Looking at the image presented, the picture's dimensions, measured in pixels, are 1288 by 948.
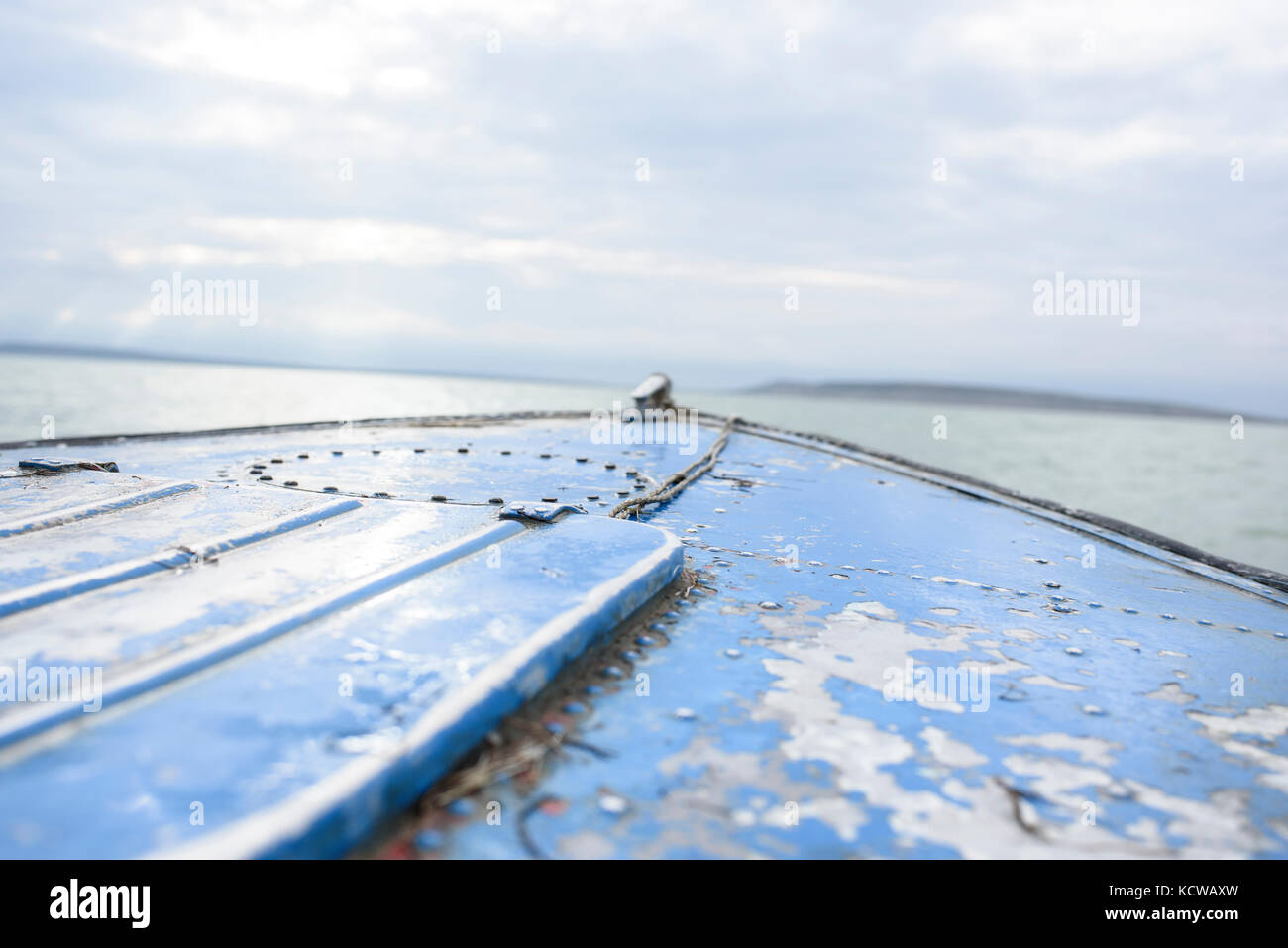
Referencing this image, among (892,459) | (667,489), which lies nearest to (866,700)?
(667,489)

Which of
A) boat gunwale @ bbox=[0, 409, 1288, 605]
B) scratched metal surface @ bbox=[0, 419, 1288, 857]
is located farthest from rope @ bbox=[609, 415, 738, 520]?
boat gunwale @ bbox=[0, 409, 1288, 605]

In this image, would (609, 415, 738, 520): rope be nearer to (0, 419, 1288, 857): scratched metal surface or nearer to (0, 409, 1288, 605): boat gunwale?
(0, 419, 1288, 857): scratched metal surface

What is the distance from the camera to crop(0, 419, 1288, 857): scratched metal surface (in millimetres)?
1438

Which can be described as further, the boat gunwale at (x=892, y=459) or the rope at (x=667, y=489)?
the boat gunwale at (x=892, y=459)

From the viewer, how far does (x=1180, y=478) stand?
37.5m

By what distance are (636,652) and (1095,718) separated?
1.19 metres

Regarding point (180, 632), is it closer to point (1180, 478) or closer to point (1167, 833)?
point (1167, 833)

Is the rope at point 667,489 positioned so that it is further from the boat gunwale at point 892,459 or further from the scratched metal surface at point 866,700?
the boat gunwale at point 892,459

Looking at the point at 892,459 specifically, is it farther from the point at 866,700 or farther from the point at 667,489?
the point at 866,700

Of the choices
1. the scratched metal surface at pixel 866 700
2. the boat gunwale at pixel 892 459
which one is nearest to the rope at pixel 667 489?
the scratched metal surface at pixel 866 700

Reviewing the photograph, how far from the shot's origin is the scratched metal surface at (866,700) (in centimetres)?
144

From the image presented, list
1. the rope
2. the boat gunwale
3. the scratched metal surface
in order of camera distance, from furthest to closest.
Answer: the boat gunwale → the rope → the scratched metal surface

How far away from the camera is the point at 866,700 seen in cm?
195
